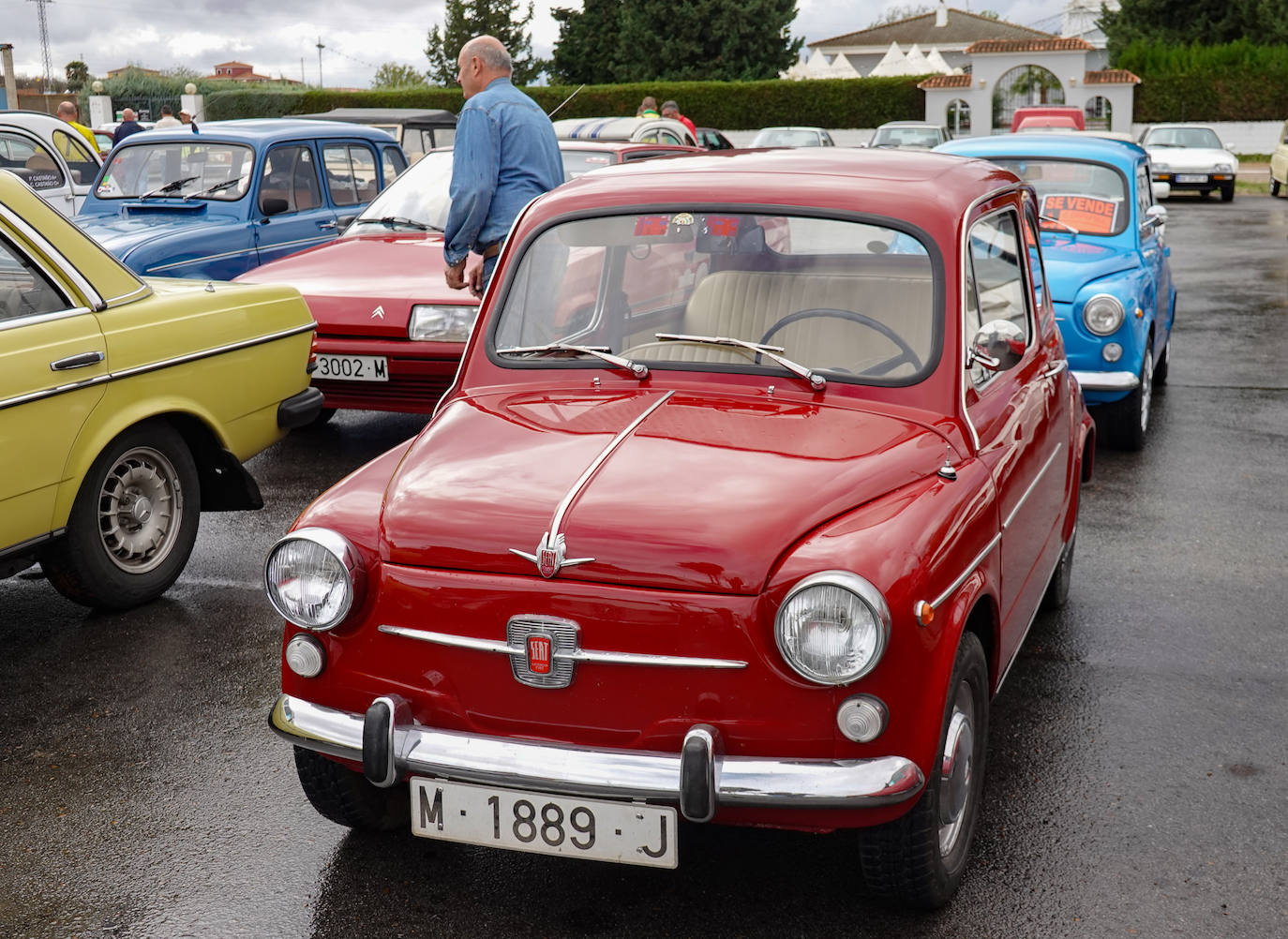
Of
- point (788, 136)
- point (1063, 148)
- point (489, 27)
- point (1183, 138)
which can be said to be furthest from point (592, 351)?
point (489, 27)

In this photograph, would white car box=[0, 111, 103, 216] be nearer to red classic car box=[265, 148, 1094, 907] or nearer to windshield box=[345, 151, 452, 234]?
windshield box=[345, 151, 452, 234]

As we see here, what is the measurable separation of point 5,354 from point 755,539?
2962mm

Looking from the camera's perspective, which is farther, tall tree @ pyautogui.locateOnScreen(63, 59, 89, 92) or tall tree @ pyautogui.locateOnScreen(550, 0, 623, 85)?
tall tree @ pyautogui.locateOnScreen(63, 59, 89, 92)

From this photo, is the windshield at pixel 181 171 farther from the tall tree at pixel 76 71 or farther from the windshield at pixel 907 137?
the tall tree at pixel 76 71

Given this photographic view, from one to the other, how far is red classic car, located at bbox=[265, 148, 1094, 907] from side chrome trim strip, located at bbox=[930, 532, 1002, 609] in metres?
0.01

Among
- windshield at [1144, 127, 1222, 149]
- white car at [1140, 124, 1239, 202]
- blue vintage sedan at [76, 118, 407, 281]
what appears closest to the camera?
blue vintage sedan at [76, 118, 407, 281]

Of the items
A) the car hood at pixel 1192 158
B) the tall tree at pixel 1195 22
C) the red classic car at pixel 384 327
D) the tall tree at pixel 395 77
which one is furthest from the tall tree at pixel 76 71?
the red classic car at pixel 384 327

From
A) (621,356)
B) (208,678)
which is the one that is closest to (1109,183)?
(621,356)

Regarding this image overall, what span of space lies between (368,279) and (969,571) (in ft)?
16.7

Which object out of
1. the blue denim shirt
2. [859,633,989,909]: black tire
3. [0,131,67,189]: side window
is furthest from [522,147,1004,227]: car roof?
[0,131,67,189]: side window

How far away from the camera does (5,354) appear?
4.52 m

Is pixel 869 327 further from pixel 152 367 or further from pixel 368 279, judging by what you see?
pixel 368 279

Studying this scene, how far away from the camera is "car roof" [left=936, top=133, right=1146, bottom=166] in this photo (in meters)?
8.40

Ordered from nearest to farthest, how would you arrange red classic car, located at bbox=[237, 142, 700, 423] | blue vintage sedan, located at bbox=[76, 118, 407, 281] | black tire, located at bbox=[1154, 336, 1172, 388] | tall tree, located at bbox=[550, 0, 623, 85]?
1. red classic car, located at bbox=[237, 142, 700, 423]
2. blue vintage sedan, located at bbox=[76, 118, 407, 281]
3. black tire, located at bbox=[1154, 336, 1172, 388]
4. tall tree, located at bbox=[550, 0, 623, 85]
